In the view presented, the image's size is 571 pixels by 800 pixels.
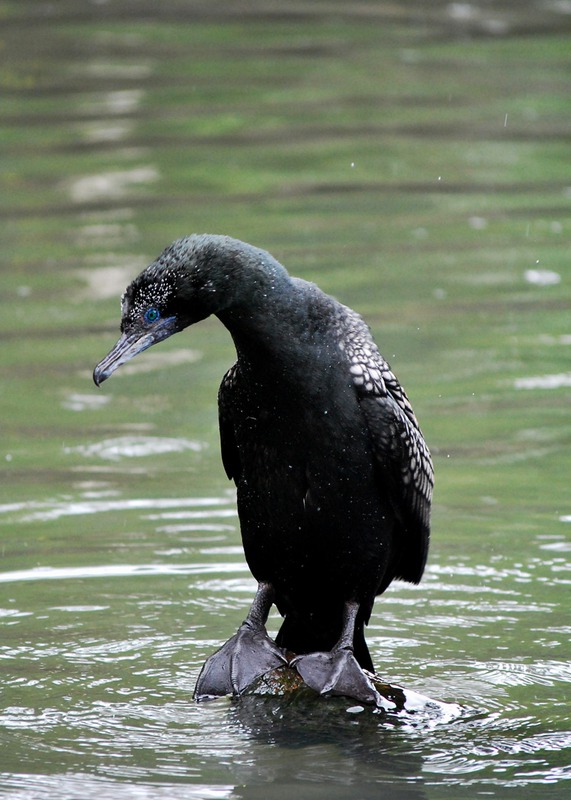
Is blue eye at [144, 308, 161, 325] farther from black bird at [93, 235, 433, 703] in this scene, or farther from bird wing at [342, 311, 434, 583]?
bird wing at [342, 311, 434, 583]

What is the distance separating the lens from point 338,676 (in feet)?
18.0

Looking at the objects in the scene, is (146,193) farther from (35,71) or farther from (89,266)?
(35,71)

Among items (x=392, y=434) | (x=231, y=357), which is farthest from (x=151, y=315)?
(x=231, y=357)

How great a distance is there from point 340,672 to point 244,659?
14.3 inches

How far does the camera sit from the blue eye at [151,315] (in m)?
5.16

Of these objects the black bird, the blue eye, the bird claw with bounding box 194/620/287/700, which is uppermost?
the blue eye

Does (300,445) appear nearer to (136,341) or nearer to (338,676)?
(136,341)

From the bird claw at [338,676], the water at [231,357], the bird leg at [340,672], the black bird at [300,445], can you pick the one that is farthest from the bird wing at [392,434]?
the water at [231,357]

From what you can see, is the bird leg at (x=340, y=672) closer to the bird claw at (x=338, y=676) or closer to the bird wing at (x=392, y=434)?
the bird claw at (x=338, y=676)

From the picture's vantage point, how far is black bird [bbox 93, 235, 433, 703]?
17.0 ft

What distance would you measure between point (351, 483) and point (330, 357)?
1.43 ft

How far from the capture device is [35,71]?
1702 cm

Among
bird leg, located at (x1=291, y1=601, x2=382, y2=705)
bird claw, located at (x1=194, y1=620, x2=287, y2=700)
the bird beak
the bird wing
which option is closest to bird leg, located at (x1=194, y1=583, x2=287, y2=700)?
bird claw, located at (x1=194, y1=620, x2=287, y2=700)

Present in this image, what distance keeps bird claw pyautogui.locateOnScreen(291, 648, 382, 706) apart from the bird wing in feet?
1.87
